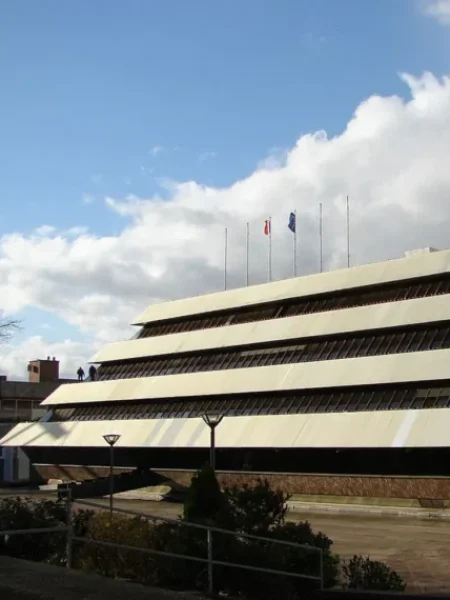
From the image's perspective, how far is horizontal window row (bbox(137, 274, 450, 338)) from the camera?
4394cm

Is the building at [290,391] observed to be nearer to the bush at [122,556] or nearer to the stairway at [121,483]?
the stairway at [121,483]

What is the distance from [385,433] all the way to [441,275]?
11.0 metres

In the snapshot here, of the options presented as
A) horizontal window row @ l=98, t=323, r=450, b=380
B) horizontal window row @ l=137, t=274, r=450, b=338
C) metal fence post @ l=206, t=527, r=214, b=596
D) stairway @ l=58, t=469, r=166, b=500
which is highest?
horizontal window row @ l=137, t=274, r=450, b=338

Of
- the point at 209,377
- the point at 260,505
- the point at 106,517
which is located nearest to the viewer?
the point at 106,517

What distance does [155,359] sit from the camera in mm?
55656

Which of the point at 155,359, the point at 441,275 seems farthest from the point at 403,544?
the point at 155,359

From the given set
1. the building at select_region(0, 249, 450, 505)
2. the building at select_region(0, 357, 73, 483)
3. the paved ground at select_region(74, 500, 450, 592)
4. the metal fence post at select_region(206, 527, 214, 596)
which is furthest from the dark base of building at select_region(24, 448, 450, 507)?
the metal fence post at select_region(206, 527, 214, 596)

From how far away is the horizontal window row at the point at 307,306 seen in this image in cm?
4394

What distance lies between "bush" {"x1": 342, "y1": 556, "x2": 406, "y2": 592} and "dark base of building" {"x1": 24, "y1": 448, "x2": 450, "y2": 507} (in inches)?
856

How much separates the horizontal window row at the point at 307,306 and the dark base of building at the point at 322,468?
10426 mm

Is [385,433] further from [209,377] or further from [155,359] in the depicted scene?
[155,359]

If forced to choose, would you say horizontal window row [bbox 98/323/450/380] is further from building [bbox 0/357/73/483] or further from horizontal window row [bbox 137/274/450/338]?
building [bbox 0/357/73/483]

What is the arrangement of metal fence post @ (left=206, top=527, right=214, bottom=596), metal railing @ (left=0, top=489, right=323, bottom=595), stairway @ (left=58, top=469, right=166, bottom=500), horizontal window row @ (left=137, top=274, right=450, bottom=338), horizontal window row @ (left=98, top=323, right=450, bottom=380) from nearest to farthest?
metal railing @ (left=0, top=489, right=323, bottom=595) → metal fence post @ (left=206, top=527, right=214, bottom=596) → horizontal window row @ (left=98, top=323, right=450, bottom=380) → horizontal window row @ (left=137, top=274, right=450, bottom=338) → stairway @ (left=58, top=469, right=166, bottom=500)

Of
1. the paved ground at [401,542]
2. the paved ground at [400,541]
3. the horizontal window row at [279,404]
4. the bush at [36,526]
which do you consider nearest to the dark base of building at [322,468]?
the horizontal window row at [279,404]
